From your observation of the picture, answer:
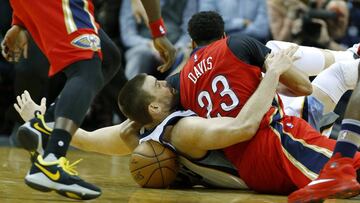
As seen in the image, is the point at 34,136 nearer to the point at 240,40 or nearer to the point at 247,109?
the point at 247,109

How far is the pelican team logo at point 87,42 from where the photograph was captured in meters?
3.83

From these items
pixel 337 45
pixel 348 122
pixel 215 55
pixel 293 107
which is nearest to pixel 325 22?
pixel 337 45

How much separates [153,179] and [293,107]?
1191 mm

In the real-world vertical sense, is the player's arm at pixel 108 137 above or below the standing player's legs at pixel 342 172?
below

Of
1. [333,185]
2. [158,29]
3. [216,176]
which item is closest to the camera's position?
[333,185]

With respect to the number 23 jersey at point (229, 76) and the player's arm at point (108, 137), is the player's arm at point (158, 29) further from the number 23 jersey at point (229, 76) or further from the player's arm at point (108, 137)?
the player's arm at point (108, 137)

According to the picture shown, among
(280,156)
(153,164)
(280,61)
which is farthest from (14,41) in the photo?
(280,156)

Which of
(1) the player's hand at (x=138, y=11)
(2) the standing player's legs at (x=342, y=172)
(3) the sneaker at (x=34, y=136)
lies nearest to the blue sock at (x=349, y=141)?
(2) the standing player's legs at (x=342, y=172)

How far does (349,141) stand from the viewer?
3695 millimetres

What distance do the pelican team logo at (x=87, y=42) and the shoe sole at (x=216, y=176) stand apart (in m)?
1.04

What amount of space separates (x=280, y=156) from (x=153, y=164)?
2.31 ft

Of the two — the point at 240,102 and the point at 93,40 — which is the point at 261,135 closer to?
the point at 240,102

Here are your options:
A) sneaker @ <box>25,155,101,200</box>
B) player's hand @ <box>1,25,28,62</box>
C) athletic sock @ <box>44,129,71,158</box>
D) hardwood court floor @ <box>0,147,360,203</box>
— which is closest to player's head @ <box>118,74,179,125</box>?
hardwood court floor @ <box>0,147,360,203</box>

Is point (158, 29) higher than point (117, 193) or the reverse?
higher
